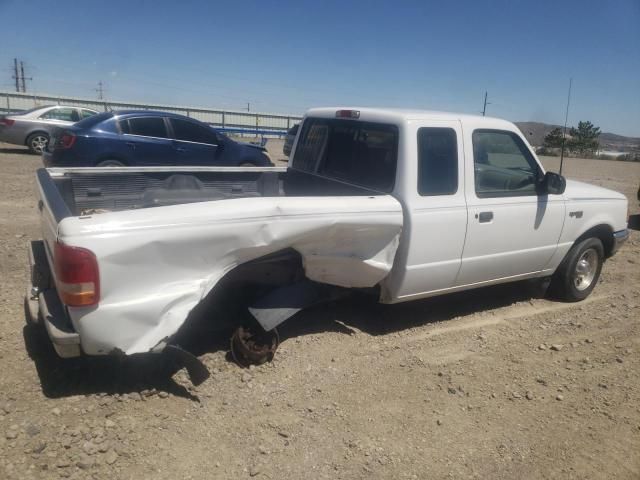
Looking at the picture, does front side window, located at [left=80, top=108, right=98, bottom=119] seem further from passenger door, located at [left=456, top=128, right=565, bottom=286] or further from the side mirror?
the side mirror

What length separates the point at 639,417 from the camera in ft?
11.5

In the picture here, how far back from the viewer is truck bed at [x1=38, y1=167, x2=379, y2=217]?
13.6ft

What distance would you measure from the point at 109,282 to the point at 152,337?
405 millimetres

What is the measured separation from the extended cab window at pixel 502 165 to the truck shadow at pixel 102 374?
2853mm

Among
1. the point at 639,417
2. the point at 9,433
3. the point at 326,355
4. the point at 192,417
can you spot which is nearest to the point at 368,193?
the point at 326,355

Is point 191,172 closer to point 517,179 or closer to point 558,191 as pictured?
point 517,179

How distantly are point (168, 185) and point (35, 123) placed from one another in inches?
500

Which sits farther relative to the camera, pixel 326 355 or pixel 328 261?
pixel 326 355

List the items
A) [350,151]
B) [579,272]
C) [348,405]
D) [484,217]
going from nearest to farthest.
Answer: [348,405] → [484,217] → [350,151] → [579,272]

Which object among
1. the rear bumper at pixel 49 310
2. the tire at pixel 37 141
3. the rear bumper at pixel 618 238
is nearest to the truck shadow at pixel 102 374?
the rear bumper at pixel 49 310

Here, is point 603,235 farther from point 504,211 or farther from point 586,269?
point 504,211

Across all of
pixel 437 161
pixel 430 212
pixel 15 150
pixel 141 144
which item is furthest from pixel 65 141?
pixel 15 150

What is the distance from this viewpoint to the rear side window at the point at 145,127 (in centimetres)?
950

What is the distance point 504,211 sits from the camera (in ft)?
14.5
